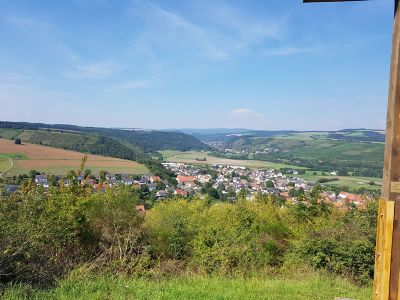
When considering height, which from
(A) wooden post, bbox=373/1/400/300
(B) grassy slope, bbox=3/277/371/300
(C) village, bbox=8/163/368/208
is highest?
(A) wooden post, bbox=373/1/400/300

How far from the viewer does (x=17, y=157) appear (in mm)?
46250

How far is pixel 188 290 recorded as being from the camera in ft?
16.4

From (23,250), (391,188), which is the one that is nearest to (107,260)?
(23,250)

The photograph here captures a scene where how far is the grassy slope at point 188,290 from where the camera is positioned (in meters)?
4.58

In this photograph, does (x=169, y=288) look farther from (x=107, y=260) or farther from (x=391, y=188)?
(x=391, y=188)

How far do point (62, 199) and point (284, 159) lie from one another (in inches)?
3963

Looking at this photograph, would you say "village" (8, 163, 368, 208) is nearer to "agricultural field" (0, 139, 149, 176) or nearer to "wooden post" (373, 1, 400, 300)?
"agricultural field" (0, 139, 149, 176)

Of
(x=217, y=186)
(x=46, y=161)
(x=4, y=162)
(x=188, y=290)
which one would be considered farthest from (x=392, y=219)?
(x=217, y=186)

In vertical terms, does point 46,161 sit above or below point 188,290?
below

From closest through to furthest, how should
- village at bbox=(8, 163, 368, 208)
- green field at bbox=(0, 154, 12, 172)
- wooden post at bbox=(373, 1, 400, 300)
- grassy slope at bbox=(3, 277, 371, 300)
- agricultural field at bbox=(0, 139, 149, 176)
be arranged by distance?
wooden post at bbox=(373, 1, 400, 300) → grassy slope at bbox=(3, 277, 371, 300) → village at bbox=(8, 163, 368, 208) → green field at bbox=(0, 154, 12, 172) → agricultural field at bbox=(0, 139, 149, 176)

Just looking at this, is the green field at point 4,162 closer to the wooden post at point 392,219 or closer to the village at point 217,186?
the village at point 217,186

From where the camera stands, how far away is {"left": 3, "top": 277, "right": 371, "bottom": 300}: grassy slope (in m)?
4.58

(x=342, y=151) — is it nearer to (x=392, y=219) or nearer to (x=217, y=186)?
(x=217, y=186)

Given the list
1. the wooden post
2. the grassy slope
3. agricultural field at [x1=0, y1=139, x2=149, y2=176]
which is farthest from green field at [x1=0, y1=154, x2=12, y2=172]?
the wooden post
